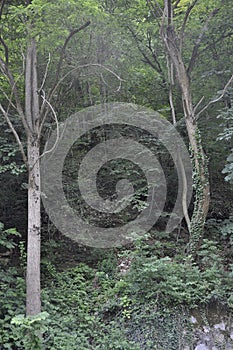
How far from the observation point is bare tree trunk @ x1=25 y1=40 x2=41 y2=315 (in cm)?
492

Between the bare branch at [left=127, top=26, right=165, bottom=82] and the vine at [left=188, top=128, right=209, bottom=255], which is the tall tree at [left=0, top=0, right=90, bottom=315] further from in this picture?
the bare branch at [left=127, top=26, right=165, bottom=82]

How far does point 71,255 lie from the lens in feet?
23.1

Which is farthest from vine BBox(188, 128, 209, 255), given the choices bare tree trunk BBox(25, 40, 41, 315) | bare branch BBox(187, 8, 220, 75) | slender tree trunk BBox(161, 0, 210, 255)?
bare tree trunk BBox(25, 40, 41, 315)

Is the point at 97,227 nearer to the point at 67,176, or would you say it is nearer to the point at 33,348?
the point at 67,176

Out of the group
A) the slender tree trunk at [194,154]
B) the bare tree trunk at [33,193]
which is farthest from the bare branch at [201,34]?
the bare tree trunk at [33,193]

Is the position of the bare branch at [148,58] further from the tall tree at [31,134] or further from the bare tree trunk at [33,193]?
the bare tree trunk at [33,193]

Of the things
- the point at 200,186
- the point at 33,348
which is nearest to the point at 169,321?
the point at 33,348

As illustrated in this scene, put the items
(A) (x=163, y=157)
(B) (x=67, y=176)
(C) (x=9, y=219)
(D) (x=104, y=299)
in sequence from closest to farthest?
(D) (x=104, y=299) < (C) (x=9, y=219) < (B) (x=67, y=176) < (A) (x=163, y=157)

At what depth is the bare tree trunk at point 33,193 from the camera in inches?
194

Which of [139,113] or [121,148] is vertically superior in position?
[139,113]

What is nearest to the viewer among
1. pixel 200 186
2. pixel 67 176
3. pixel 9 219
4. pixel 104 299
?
pixel 104 299

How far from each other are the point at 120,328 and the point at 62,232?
2.74 meters

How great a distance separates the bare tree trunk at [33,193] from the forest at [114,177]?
0.02 metres

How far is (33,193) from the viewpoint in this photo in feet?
17.3
